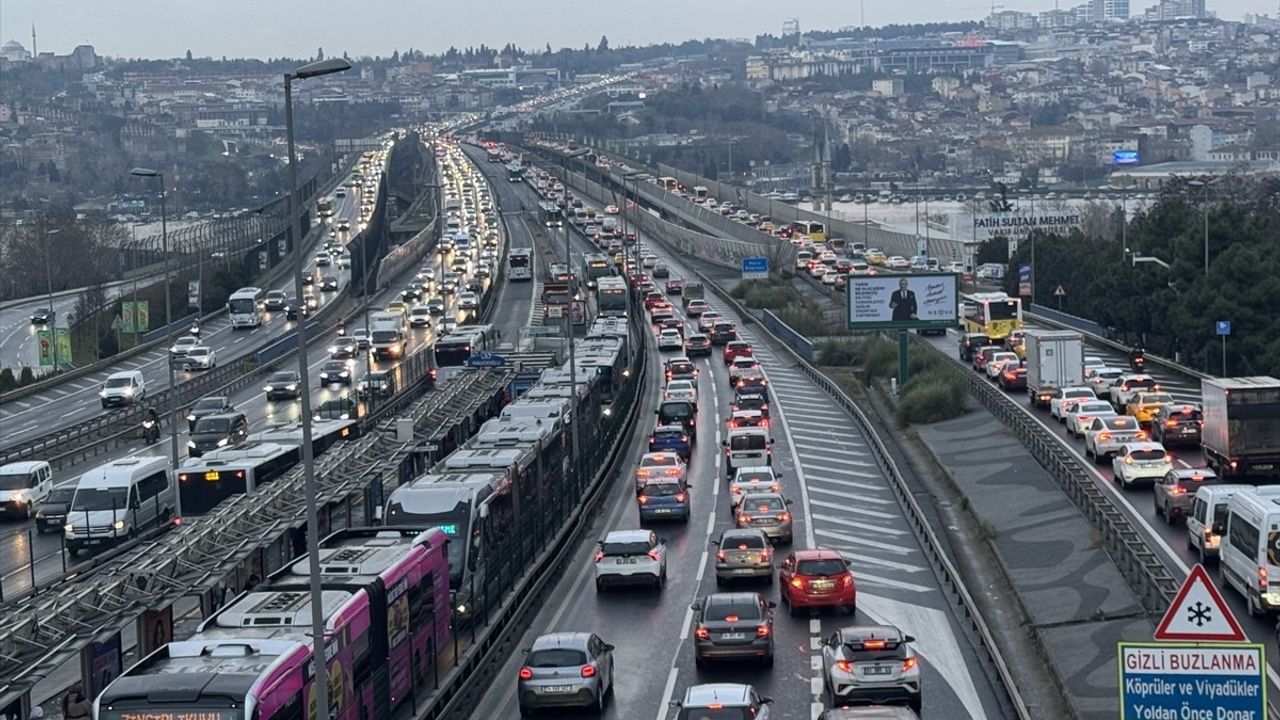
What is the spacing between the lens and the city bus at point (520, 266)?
11444 centimetres

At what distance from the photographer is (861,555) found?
36781 millimetres

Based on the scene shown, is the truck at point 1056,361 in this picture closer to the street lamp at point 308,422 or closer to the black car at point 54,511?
the black car at point 54,511

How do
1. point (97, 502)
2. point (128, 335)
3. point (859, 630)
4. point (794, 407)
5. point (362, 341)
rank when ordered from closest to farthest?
1. point (859, 630)
2. point (97, 502)
3. point (794, 407)
4. point (362, 341)
5. point (128, 335)

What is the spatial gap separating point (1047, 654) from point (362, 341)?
60063mm

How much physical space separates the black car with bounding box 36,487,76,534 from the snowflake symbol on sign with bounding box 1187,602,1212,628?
107 ft

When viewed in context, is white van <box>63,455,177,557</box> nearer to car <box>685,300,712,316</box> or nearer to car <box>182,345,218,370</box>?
car <box>182,345,218,370</box>

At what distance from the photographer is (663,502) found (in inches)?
1614

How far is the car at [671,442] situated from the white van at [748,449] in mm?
2219

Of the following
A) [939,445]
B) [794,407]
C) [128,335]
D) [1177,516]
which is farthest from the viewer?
[128,335]

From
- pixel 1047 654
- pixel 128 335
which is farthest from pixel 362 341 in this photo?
pixel 1047 654

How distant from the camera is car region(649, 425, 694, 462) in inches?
1999

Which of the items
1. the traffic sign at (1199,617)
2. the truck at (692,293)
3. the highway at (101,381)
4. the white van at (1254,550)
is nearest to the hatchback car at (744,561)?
the white van at (1254,550)

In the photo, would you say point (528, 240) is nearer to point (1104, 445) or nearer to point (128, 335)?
point (128, 335)

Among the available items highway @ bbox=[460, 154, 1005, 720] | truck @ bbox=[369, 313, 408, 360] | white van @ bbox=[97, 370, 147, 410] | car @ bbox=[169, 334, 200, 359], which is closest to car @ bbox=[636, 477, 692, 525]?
highway @ bbox=[460, 154, 1005, 720]
